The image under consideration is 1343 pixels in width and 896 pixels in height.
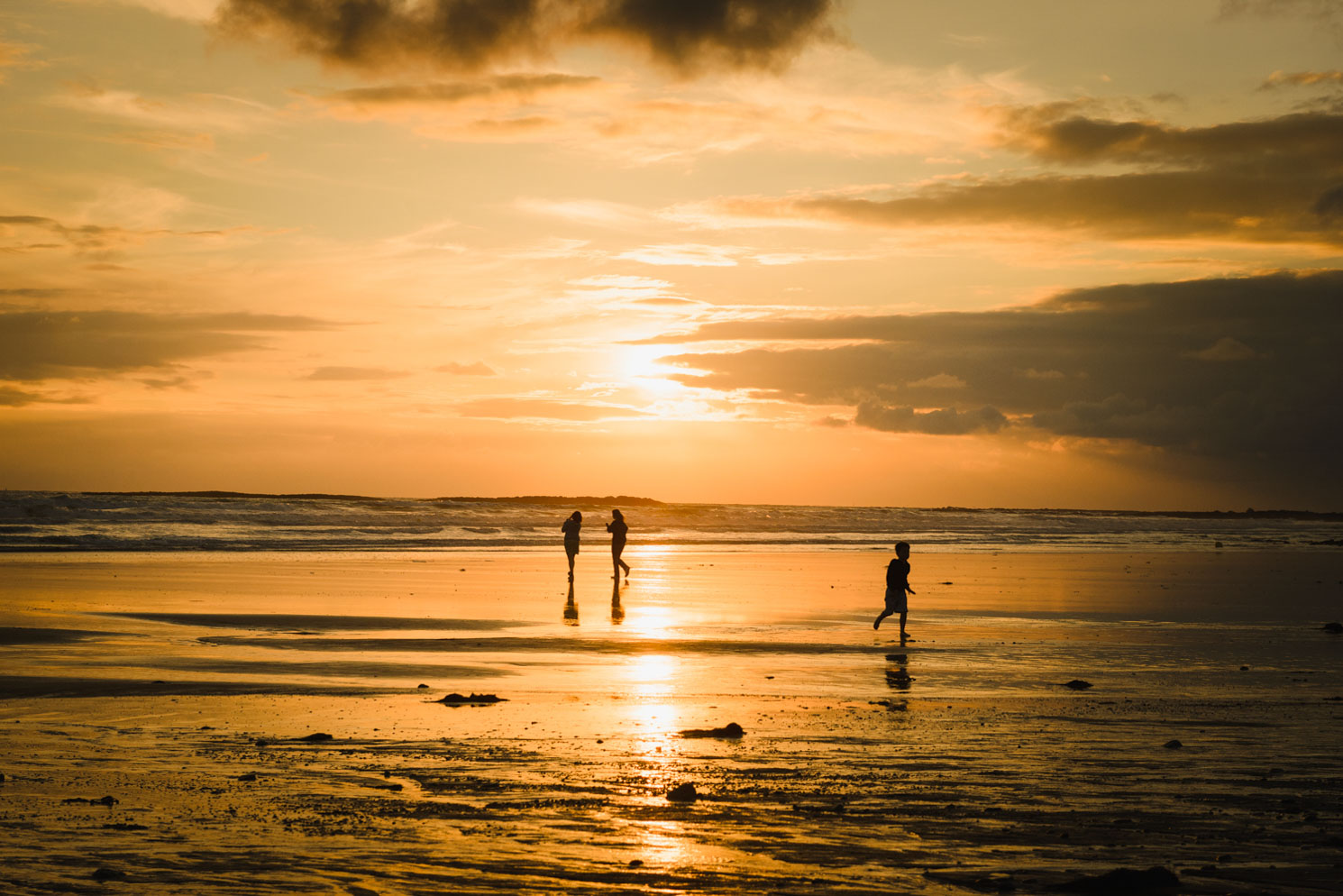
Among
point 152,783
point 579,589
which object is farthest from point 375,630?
point 152,783

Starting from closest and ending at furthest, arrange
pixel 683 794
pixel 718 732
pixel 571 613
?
pixel 683 794
pixel 718 732
pixel 571 613

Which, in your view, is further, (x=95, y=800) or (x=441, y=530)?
(x=441, y=530)

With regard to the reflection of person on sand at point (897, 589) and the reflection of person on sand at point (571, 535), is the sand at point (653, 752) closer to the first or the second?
the reflection of person on sand at point (897, 589)

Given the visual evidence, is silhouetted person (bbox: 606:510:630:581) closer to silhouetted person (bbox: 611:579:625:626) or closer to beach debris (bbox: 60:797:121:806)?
silhouetted person (bbox: 611:579:625:626)

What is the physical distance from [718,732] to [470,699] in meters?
3.58

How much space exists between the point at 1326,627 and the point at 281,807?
21283 mm

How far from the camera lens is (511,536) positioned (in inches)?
2721

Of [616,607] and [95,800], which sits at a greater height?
[95,800]

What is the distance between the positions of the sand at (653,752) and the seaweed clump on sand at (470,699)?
183 millimetres

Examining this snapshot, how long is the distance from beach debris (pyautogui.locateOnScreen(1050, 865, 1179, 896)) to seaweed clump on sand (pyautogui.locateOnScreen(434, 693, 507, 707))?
26.3ft

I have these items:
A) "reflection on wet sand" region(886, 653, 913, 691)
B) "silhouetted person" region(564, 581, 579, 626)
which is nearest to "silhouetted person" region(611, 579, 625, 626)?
"silhouetted person" region(564, 581, 579, 626)

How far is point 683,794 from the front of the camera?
9117 mm

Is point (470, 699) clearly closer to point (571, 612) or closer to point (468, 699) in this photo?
point (468, 699)

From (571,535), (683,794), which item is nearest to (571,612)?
(571,535)
